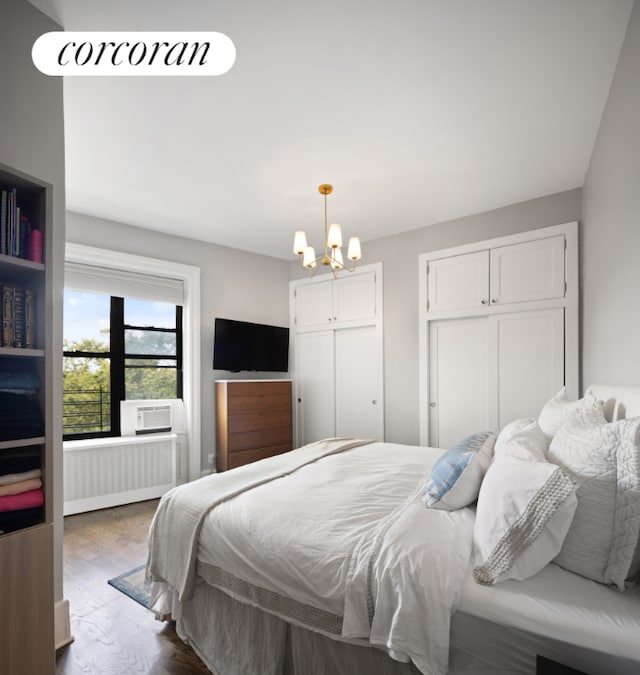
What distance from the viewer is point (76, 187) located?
318 centimetres

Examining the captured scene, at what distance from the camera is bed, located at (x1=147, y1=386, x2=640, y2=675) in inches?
41.4

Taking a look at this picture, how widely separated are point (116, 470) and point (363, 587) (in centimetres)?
324

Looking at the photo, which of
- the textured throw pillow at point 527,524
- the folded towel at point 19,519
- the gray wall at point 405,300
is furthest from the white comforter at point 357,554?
the gray wall at point 405,300

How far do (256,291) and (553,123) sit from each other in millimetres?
3430

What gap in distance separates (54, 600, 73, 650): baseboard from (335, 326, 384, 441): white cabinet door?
10.2 feet

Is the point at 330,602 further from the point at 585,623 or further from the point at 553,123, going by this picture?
the point at 553,123

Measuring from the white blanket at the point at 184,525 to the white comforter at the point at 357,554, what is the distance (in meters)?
0.05

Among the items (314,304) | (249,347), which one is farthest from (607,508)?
(314,304)

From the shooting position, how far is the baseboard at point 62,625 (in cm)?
187

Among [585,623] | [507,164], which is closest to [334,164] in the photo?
[507,164]

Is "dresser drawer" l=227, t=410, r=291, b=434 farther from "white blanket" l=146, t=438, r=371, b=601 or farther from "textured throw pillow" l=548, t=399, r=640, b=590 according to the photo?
"textured throw pillow" l=548, t=399, r=640, b=590

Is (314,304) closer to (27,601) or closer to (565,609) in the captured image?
(27,601)

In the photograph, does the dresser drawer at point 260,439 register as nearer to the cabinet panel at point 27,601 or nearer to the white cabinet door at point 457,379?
the white cabinet door at point 457,379

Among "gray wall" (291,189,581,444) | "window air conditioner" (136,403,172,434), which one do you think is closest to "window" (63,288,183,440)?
"window air conditioner" (136,403,172,434)
